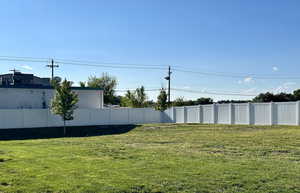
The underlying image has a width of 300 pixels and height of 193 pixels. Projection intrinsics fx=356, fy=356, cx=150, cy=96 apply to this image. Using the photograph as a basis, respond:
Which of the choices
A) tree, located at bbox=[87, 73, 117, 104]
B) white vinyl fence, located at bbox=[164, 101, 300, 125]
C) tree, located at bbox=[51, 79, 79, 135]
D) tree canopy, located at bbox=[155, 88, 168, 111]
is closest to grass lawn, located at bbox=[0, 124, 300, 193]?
white vinyl fence, located at bbox=[164, 101, 300, 125]

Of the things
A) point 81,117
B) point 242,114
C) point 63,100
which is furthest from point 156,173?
point 81,117

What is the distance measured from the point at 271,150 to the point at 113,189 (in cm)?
801

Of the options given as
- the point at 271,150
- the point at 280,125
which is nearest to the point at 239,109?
the point at 280,125

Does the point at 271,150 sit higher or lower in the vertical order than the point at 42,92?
lower

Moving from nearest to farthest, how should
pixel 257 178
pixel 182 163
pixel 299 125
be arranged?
1. pixel 257 178
2. pixel 182 163
3. pixel 299 125

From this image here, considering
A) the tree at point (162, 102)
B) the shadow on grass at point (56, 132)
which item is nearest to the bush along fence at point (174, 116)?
the tree at point (162, 102)

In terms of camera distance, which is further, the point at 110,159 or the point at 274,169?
the point at 110,159

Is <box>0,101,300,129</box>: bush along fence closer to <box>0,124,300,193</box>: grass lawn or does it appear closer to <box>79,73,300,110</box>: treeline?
<box>79,73,300,110</box>: treeline

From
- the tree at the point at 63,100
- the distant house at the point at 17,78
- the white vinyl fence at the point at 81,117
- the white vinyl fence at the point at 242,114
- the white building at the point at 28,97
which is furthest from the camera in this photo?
the distant house at the point at 17,78

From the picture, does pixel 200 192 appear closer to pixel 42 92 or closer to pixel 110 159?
pixel 110 159

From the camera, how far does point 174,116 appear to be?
41375 millimetres

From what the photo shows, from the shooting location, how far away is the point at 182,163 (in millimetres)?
9789

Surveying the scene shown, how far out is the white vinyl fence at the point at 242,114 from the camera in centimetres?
2818

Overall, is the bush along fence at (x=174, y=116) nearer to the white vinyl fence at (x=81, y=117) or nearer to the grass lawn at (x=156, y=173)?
the white vinyl fence at (x=81, y=117)
